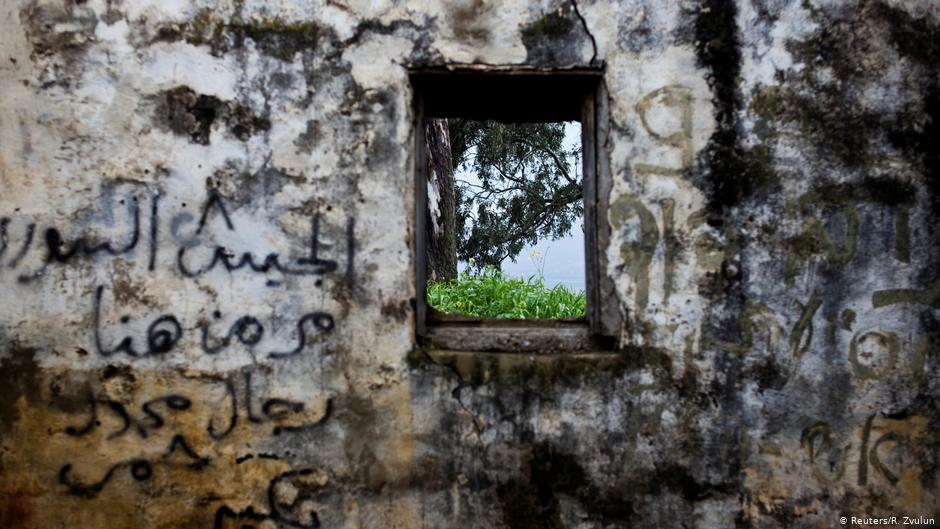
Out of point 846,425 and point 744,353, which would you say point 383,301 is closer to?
point 744,353

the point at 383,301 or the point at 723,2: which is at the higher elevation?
the point at 723,2

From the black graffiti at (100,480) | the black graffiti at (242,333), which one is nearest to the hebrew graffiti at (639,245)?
the black graffiti at (242,333)

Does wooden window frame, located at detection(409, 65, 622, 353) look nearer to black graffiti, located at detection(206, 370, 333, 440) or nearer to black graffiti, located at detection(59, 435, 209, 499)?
black graffiti, located at detection(206, 370, 333, 440)

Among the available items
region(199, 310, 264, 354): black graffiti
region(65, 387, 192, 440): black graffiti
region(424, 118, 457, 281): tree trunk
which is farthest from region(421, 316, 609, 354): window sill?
region(424, 118, 457, 281): tree trunk

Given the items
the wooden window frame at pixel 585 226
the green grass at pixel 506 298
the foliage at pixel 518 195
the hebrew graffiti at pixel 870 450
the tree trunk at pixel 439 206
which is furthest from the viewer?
the foliage at pixel 518 195

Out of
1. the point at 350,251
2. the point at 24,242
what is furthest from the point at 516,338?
the point at 24,242

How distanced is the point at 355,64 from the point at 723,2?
1524 millimetres

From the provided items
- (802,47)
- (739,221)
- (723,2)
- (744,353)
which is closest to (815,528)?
(744,353)

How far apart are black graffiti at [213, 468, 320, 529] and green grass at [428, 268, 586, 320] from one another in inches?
123

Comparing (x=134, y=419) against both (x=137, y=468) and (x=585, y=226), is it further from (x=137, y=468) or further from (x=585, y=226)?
(x=585, y=226)

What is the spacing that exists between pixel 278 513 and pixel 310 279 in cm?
97

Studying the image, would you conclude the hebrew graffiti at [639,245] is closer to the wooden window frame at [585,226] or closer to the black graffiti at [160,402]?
the wooden window frame at [585,226]

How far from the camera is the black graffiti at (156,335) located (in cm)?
279

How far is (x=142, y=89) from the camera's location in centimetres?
279
